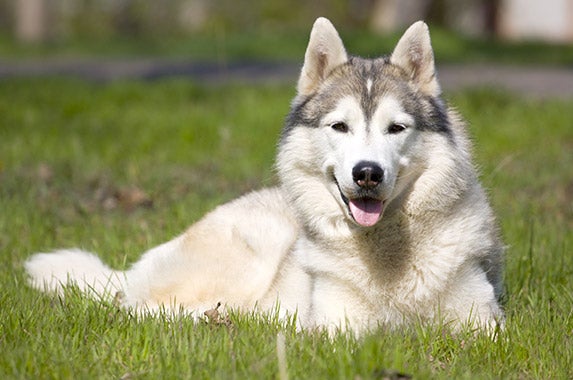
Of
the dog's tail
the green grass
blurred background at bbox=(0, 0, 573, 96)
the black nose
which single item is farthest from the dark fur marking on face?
blurred background at bbox=(0, 0, 573, 96)

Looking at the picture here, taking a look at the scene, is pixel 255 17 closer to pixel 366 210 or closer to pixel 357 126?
pixel 357 126

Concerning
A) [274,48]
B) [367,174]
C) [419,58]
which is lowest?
[367,174]

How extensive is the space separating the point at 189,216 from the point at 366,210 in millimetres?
2535

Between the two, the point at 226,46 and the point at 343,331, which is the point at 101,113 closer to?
the point at 343,331

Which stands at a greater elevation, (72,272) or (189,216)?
(189,216)

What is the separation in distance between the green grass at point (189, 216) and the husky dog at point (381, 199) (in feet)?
0.71

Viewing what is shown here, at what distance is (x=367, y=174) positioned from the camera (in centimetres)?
369

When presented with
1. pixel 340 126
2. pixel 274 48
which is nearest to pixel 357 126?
pixel 340 126

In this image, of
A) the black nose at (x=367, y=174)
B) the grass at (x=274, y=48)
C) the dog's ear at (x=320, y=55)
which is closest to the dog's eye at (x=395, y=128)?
the black nose at (x=367, y=174)

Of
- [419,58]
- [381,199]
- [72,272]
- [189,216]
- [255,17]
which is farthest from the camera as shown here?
[255,17]

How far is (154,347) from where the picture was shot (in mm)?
3559

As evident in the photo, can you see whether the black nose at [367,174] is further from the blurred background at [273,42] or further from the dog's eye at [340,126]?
the blurred background at [273,42]

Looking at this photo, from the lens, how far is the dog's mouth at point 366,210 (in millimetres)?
3902

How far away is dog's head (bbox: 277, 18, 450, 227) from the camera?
3822mm
